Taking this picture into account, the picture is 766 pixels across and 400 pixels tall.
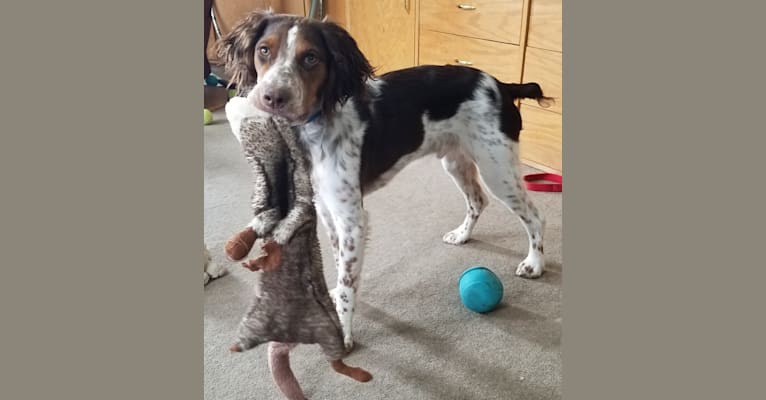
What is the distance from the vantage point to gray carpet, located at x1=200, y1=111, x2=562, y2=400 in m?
1.67

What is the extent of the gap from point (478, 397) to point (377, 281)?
27.5 inches

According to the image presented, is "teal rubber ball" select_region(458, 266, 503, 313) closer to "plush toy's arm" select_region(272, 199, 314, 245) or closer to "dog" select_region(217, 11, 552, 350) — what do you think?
"dog" select_region(217, 11, 552, 350)

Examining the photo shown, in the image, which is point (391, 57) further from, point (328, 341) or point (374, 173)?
point (328, 341)

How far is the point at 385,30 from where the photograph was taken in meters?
3.19

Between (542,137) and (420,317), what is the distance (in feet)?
5.31

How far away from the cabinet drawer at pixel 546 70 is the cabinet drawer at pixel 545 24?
4 centimetres

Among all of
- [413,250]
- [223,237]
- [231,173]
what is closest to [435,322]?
[413,250]

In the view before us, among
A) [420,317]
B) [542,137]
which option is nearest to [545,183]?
[542,137]

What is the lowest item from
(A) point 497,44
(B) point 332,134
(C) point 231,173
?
(C) point 231,173

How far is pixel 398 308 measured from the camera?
2041 mm

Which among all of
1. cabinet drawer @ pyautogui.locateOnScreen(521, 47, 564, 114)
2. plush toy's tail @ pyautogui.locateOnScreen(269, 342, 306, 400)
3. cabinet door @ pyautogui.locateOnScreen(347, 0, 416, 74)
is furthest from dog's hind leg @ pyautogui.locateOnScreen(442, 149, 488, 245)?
plush toy's tail @ pyautogui.locateOnScreen(269, 342, 306, 400)

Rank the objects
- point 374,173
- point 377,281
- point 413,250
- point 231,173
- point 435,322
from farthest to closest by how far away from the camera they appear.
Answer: point 231,173 < point 413,250 < point 377,281 < point 435,322 < point 374,173

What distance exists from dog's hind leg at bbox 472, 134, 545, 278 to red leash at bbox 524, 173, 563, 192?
786 mm

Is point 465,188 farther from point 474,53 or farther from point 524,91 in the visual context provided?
point 474,53
